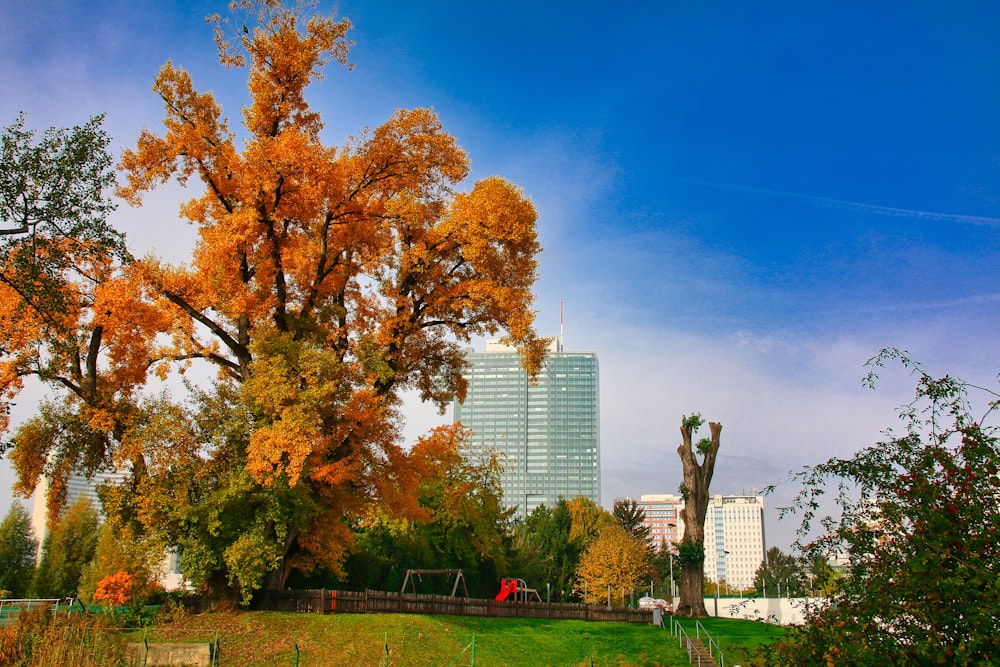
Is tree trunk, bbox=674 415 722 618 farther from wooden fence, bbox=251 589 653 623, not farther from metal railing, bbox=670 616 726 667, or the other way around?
metal railing, bbox=670 616 726 667

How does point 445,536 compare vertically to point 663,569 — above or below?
above

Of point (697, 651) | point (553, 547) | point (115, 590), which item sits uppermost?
point (115, 590)

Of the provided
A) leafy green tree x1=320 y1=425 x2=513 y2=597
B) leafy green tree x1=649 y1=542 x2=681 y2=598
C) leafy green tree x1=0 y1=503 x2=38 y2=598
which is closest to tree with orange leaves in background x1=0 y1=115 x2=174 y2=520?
leafy green tree x1=320 y1=425 x2=513 y2=597

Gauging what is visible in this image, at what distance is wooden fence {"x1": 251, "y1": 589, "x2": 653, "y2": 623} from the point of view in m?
23.2

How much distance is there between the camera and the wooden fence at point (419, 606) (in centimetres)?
2323

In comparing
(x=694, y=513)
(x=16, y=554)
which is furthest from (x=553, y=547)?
(x=16, y=554)

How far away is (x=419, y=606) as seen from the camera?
26625 millimetres

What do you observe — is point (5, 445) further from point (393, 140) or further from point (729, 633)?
point (729, 633)

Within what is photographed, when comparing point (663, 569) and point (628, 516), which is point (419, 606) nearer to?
point (628, 516)

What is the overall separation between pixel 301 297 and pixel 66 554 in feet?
133

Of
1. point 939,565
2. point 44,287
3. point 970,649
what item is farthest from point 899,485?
point 44,287

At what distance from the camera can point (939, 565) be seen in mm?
4988

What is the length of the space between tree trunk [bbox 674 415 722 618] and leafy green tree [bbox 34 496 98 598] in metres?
38.5

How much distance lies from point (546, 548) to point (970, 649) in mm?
64916
